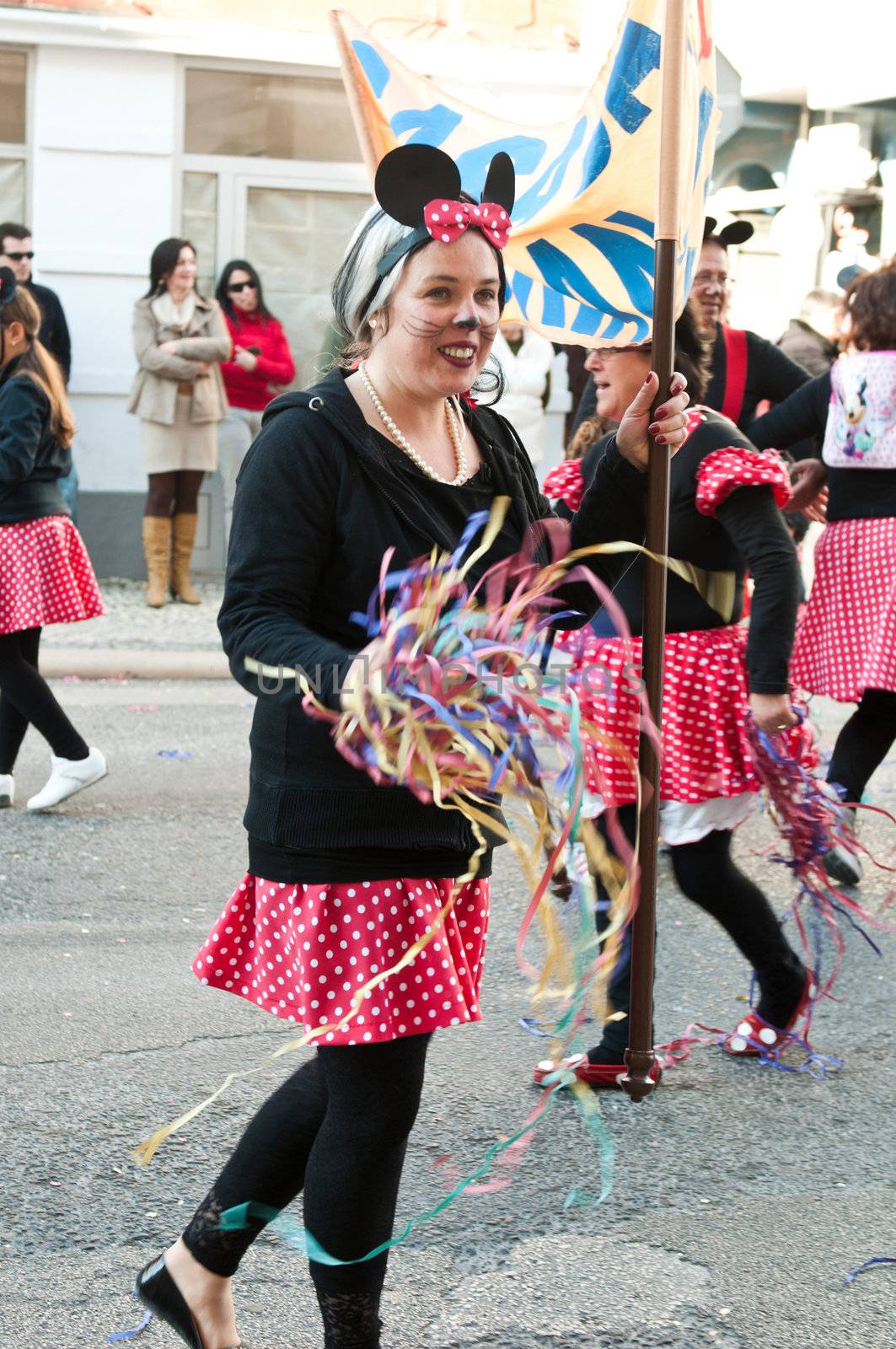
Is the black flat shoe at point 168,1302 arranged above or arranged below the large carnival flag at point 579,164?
below

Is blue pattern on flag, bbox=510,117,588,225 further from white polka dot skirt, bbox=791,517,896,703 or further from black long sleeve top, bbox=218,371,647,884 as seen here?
white polka dot skirt, bbox=791,517,896,703

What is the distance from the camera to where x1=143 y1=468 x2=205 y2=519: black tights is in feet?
35.1

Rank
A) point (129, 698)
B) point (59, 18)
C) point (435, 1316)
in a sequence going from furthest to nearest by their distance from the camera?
point (59, 18) < point (129, 698) < point (435, 1316)

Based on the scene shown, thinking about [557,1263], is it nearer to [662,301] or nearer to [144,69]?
[662,301]

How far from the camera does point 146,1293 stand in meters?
2.68

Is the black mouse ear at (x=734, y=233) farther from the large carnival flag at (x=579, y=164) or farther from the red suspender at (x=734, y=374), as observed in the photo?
the large carnival flag at (x=579, y=164)

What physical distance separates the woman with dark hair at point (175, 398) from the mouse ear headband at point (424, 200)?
8.31m

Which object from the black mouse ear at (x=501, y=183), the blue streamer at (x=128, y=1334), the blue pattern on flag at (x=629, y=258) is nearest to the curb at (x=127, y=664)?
the blue pattern on flag at (x=629, y=258)

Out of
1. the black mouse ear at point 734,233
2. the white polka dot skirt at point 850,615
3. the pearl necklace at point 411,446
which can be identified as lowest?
the white polka dot skirt at point 850,615

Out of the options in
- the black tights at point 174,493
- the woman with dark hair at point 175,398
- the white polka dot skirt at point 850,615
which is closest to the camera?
the white polka dot skirt at point 850,615

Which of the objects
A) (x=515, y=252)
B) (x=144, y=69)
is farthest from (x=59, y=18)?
(x=515, y=252)

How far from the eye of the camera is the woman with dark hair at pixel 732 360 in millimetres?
5629

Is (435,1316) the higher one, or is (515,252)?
(515,252)

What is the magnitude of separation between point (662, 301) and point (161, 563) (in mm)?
8025
